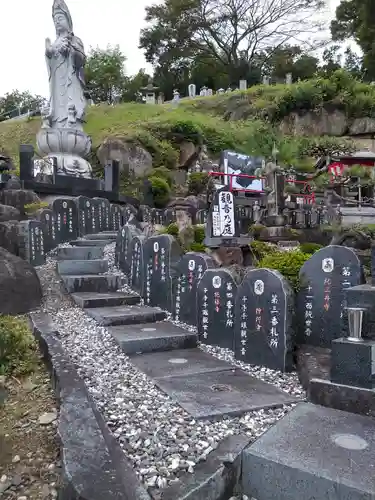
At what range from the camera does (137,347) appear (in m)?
4.86

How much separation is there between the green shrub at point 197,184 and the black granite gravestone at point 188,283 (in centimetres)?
1286

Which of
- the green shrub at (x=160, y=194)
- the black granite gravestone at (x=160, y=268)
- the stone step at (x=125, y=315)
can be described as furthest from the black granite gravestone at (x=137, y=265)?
the green shrub at (x=160, y=194)

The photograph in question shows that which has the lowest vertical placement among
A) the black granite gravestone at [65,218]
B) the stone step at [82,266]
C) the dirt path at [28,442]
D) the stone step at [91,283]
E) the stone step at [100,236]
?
the dirt path at [28,442]

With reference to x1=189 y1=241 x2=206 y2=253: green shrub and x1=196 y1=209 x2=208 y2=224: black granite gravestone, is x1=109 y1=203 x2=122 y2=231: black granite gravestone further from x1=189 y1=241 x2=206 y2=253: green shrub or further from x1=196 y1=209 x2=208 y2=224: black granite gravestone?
x1=189 y1=241 x2=206 y2=253: green shrub

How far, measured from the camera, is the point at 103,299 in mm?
6660

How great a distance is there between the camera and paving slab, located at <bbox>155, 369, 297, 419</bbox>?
321 centimetres

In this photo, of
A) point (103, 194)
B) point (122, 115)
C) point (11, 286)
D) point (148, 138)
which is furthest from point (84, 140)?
point (122, 115)

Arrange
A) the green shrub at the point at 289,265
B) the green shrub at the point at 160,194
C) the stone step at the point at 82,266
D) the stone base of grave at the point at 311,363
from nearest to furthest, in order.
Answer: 1. the stone base of grave at the point at 311,363
2. the green shrub at the point at 289,265
3. the stone step at the point at 82,266
4. the green shrub at the point at 160,194

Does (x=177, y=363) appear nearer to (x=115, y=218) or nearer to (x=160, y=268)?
(x=160, y=268)

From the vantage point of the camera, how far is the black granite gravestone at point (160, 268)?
6449 mm

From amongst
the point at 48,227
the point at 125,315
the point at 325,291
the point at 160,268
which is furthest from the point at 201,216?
the point at 325,291

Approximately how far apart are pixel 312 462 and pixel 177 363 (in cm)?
236

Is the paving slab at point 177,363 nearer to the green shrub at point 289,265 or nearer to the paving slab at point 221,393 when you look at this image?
the paving slab at point 221,393

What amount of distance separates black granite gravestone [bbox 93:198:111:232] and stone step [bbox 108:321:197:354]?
6706mm
